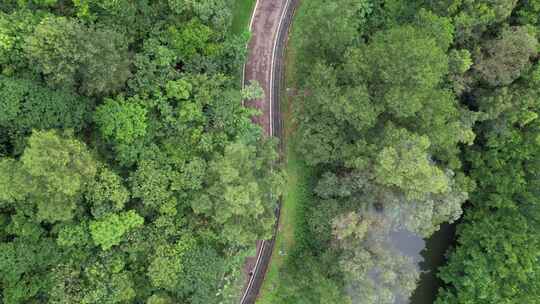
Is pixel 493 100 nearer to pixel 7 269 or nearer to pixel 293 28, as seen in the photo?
pixel 293 28

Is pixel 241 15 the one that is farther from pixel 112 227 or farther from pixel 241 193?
pixel 112 227

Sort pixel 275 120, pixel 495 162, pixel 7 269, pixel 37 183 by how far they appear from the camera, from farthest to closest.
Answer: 1. pixel 275 120
2. pixel 495 162
3. pixel 7 269
4. pixel 37 183

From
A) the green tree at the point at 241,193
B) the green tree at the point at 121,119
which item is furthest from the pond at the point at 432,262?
the green tree at the point at 121,119

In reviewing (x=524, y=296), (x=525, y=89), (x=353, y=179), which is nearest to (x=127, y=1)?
(x=353, y=179)

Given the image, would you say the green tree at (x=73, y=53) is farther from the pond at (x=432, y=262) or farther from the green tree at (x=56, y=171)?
the pond at (x=432, y=262)

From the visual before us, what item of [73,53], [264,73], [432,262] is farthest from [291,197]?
[73,53]
